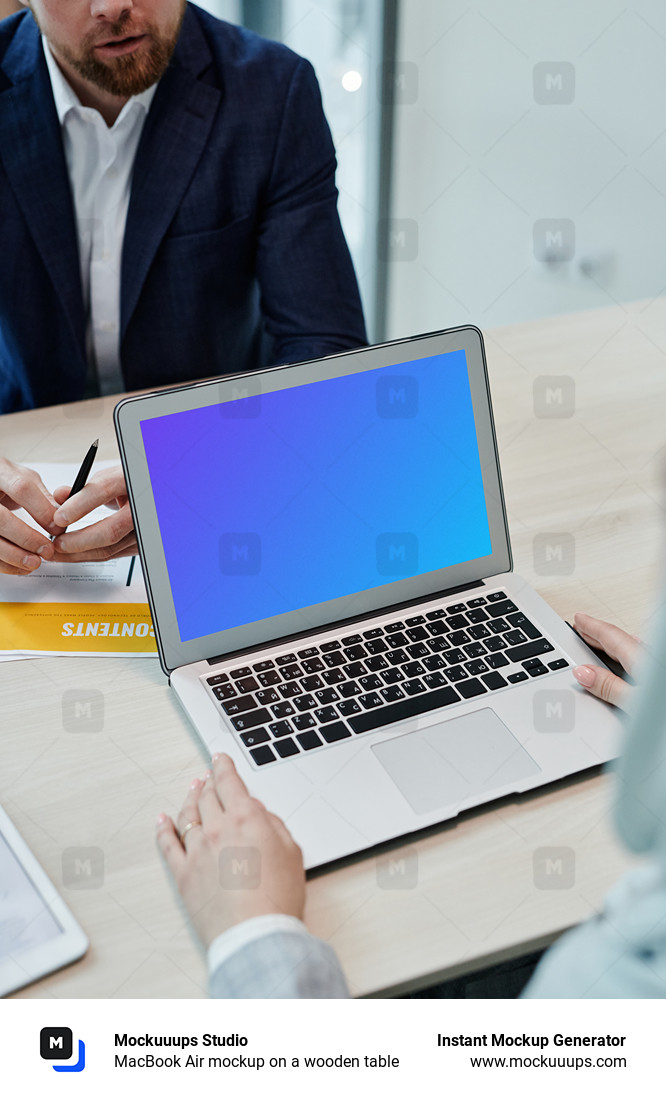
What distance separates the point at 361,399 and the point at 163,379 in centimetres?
79

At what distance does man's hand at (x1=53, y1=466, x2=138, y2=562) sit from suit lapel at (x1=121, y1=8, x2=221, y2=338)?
0.57 m

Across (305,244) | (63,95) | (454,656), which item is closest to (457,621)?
(454,656)

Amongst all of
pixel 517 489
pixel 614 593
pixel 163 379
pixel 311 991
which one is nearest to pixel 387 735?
pixel 311 991

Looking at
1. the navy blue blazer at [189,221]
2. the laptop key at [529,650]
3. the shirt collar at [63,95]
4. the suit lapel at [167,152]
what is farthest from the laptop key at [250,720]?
the shirt collar at [63,95]

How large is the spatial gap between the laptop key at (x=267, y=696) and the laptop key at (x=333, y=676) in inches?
1.8

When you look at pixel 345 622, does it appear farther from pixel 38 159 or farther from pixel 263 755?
pixel 38 159

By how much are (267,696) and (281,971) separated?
245 mm

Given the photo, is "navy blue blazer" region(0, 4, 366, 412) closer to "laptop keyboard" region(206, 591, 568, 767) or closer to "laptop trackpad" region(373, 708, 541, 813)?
"laptop keyboard" region(206, 591, 568, 767)

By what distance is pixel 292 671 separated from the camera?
2.68ft

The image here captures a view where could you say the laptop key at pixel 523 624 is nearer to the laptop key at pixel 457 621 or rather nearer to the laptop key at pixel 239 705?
the laptop key at pixel 457 621

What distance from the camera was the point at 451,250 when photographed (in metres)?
2.66

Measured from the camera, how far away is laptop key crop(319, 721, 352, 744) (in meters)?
0.76

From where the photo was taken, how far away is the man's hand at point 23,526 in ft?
3.11
